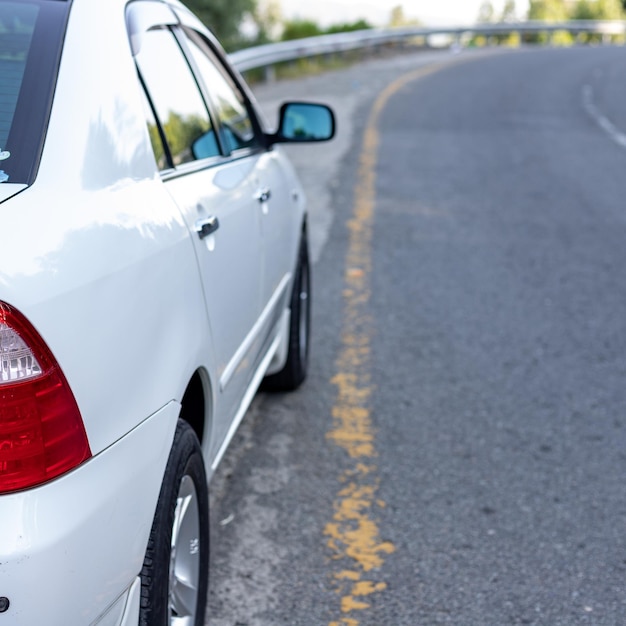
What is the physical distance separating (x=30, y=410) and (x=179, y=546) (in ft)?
2.69

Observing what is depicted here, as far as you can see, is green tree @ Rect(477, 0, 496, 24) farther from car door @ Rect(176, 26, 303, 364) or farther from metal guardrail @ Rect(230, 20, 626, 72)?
car door @ Rect(176, 26, 303, 364)

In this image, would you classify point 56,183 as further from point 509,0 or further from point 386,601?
point 509,0

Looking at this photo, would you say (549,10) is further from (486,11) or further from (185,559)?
(185,559)

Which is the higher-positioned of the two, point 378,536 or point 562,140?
point 378,536

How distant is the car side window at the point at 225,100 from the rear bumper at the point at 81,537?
1668 mm

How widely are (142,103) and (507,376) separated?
9.34 feet

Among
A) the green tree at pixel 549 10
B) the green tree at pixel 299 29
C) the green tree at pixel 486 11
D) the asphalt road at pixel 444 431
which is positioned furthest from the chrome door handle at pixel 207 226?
the green tree at pixel 486 11

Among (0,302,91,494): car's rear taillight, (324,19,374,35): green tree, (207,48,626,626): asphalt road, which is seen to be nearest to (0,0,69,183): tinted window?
(0,302,91,494): car's rear taillight

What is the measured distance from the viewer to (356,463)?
3.81 meters

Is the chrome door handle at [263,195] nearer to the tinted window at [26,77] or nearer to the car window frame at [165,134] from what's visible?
the car window frame at [165,134]

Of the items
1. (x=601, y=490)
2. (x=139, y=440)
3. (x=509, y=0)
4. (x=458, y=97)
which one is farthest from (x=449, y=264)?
(x=509, y=0)

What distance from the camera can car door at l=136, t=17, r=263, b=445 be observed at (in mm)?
2510

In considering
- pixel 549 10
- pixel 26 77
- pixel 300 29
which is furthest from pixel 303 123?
pixel 549 10

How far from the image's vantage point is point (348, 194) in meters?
9.12
